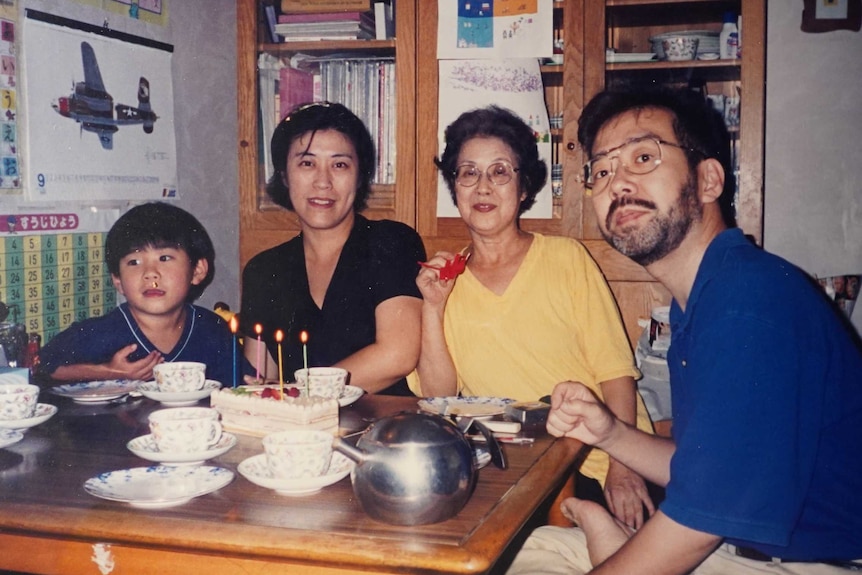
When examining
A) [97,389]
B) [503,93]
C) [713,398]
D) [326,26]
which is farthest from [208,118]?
[713,398]

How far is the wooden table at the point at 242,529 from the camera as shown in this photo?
0.86 meters

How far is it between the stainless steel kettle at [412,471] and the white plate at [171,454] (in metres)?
0.25

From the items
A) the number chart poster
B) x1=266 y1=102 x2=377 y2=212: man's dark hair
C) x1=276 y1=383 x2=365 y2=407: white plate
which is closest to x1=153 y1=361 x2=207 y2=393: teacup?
x1=276 y1=383 x2=365 y2=407: white plate

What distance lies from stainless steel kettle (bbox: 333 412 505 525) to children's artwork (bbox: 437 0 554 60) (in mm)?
1889

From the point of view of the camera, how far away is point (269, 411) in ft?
4.35

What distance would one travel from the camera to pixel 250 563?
92cm

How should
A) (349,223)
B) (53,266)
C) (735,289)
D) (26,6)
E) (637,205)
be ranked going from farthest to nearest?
(349,223), (53,266), (26,6), (637,205), (735,289)

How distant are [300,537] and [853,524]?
30.7 inches

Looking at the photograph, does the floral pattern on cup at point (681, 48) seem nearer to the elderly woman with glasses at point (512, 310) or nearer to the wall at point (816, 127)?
the wall at point (816, 127)

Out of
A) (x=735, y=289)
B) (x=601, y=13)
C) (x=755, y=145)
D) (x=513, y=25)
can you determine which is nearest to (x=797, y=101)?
(x=755, y=145)

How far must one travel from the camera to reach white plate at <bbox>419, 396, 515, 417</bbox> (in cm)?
144

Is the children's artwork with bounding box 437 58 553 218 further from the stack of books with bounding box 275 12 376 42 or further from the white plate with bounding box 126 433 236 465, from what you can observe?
the white plate with bounding box 126 433 236 465

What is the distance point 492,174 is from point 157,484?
1.23 meters

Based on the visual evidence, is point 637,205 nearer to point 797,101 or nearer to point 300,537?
point 300,537
